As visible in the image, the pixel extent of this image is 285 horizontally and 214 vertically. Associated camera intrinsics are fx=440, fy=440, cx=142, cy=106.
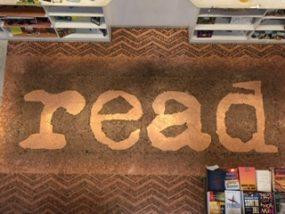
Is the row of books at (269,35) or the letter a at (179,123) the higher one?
the row of books at (269,35)

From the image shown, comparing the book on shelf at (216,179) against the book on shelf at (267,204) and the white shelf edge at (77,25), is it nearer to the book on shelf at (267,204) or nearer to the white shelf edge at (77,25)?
the book on shelf at (267,204)

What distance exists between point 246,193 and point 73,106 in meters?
3.01

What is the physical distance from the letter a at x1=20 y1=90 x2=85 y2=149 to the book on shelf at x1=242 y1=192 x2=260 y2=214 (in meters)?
2.89

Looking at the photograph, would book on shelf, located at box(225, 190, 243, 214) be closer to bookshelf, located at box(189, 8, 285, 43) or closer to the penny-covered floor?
the penny-covered floor

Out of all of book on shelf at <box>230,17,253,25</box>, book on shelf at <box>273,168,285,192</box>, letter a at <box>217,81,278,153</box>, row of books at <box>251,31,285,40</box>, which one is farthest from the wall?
book on shelf at <box>273,168,285,192</box>

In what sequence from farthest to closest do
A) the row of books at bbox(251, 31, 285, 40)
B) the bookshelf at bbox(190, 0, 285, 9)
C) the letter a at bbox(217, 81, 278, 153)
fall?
the row of books at bbox(251, 31, 285, 40), the letter a at bbox(217, 81, 278, 153), the bookshelf at bbox(190, 0, 285, 9)

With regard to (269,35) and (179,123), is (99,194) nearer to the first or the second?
(179,123)

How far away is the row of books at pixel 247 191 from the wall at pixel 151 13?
2518 mm

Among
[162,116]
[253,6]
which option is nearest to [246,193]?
[162,116]

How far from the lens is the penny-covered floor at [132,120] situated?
6707mm

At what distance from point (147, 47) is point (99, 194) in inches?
101

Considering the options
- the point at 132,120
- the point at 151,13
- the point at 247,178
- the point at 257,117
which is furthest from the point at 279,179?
the point at 151,13

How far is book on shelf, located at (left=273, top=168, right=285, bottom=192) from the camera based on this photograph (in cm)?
618

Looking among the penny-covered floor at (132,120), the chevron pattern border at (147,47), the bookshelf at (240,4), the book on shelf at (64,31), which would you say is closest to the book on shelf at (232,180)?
the penny-covered floor at (132,120)
